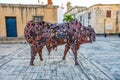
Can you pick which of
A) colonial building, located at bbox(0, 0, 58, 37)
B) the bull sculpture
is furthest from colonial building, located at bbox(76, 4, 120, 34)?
the bull sculpture

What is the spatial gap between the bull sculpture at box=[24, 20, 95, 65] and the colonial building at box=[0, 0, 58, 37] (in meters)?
11.6

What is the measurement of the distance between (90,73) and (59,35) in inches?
91.3

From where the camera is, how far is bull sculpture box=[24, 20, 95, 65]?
27.1 feet

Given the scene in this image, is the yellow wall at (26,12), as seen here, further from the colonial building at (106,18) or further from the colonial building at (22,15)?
the colonial building at (106,18)

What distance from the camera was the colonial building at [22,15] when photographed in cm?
2003

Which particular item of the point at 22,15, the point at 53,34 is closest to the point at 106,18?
the point at 22,15

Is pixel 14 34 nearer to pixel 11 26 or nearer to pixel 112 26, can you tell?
pixel 11 26

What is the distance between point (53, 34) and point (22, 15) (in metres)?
12.4

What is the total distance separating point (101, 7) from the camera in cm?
3594

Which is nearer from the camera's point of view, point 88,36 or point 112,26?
point 88,36

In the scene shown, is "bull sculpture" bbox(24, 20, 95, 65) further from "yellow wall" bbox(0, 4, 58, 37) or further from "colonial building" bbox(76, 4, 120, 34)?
"colonial building" bbox(76, 4, 120, 34)

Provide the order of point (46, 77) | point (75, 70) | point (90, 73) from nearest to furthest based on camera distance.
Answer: point (46, 77) < point (90, 73) < point (75, 70)

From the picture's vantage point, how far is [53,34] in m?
8.43

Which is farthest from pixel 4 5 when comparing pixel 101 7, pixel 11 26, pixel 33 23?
pixel 101 7
